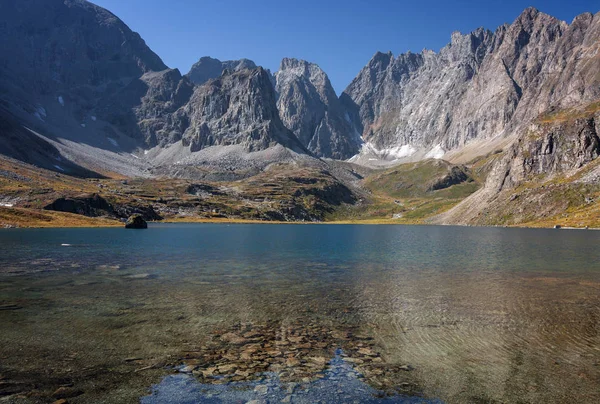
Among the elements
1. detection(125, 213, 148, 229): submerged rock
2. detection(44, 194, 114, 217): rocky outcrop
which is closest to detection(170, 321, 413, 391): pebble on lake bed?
detection(125, 213, 148, 229): submerged rock

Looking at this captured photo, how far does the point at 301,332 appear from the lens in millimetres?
24875

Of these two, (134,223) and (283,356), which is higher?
(283,356)

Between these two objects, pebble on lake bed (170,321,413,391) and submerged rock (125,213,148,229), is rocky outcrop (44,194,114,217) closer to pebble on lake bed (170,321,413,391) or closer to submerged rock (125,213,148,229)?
submerged rock (125,213,148,229)

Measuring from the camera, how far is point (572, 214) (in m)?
184

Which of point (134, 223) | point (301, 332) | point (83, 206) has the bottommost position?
point (134, 223)

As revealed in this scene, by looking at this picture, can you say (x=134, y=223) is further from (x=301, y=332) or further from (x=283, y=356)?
(x=283, y=356)

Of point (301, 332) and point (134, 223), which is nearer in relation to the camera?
point (301, 332)

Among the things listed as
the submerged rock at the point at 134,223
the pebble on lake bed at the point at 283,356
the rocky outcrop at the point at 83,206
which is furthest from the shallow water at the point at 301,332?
the rocky outcrop at the point at 83,206

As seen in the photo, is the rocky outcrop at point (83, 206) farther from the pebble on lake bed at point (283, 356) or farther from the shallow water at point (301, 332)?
the pebble on lake bed at point (283, 356)

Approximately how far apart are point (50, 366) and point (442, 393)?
1751 centimetres

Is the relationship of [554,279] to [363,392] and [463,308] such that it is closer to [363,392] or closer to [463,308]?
[463,308]

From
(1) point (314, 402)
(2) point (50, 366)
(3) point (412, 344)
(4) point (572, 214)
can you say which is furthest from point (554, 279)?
(4) point (572, 214)

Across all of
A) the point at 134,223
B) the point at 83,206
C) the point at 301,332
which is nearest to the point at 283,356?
the point at 301,332

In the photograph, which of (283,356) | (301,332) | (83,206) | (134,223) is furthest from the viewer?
(83,206)
